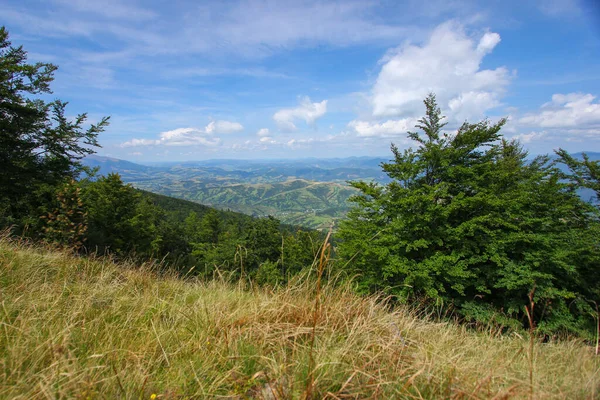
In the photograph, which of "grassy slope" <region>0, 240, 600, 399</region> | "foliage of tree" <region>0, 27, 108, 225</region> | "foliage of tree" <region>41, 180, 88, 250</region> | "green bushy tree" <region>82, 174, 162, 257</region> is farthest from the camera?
"green bushy tree" <region>82, 174, 162, 257</region>

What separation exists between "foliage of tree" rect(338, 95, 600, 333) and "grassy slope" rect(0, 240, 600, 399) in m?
10.8

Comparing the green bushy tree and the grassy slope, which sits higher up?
the grassy slope

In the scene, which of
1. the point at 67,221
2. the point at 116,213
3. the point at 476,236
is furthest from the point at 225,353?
the point at 116,213

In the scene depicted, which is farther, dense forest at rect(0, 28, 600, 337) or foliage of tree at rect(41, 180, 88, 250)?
dense forest at rect(0, 28, 600, 337)

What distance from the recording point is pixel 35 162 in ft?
45.0

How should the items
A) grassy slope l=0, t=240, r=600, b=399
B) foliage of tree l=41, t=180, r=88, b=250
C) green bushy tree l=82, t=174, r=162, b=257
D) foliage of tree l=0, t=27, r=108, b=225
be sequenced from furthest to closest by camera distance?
green bushy tree l=82, t=174, r=162, b=257 → foliage of tree l=0, t=27, r=108, b=225 → foliage of tree l=41, t=180, r=88, b=250 → grassy slope l=0, t=240, r=600, b=399

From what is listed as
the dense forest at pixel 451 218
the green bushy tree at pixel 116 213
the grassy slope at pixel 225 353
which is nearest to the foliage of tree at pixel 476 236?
the dense forest at pixel 451 218

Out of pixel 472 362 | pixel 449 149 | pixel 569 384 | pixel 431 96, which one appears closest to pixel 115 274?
pixel 472 362

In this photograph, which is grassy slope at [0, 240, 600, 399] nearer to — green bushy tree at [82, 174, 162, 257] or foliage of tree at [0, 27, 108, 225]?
foliage of tree at [0, 27, 108, 225]

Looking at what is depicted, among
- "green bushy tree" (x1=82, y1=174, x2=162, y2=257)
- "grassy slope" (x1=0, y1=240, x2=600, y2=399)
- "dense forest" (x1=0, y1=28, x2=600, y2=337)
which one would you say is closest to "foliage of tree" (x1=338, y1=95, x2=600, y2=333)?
"dense forest" (x1=0, y1=28, x2=600, y2=337)

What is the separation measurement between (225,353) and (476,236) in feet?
53.7

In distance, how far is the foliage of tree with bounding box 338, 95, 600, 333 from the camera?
1324 cm

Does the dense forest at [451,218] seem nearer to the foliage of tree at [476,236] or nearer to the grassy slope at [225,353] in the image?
the foliage of tree at [476,236]

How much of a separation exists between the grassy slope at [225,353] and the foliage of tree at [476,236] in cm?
1076
